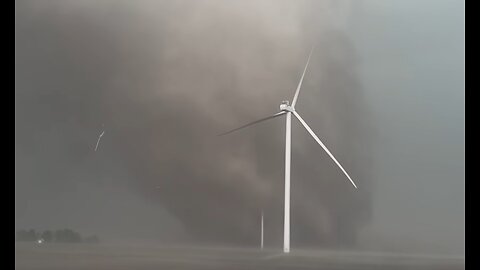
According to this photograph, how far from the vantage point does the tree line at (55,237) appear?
11656 mm

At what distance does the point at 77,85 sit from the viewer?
12.8 m

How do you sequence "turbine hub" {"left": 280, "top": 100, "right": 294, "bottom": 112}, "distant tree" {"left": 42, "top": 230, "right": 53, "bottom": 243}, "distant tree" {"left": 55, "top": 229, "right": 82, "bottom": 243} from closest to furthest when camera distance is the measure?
"distant tree" {"left": 42, "top": 230, "right": 53, "bottom": 243}, "distant tree" {"left": 55, "top": 229, "right": 82, "bottom": 243}, "turbine hub" {"left": 280, "top": 100, "right": 294, "bottom": 112}

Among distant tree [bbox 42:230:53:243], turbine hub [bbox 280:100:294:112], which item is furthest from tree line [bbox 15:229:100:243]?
turbine hub [bbox 280:100:294:112]

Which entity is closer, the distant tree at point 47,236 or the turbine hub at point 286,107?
the distant tree at point 47,236

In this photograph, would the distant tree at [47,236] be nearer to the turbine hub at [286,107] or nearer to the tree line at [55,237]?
the tree line at [55,237]

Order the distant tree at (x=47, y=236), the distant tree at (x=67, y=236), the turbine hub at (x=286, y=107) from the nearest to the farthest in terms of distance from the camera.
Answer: the distant tree at (x=47, y=236)
the distant tree at (x=67, y=236)
the turbine hub at (x=286, y=107)

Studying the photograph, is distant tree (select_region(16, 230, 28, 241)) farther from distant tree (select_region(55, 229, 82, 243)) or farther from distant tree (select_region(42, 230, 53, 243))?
distant tree (select_region(55, 229, 82, 243))

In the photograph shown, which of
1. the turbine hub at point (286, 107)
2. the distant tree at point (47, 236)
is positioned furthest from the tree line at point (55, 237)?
the turbine hub at point (286, 107)

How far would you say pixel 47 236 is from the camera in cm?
1166

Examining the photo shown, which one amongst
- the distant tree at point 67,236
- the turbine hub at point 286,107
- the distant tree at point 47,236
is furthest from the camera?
the turbine hub at point 286,107

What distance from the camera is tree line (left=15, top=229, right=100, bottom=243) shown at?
1166 centimetres

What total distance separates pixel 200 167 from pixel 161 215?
1530 millimetres

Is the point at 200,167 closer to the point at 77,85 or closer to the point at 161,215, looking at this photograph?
the point at 161,215

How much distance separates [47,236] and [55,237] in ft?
0.60
